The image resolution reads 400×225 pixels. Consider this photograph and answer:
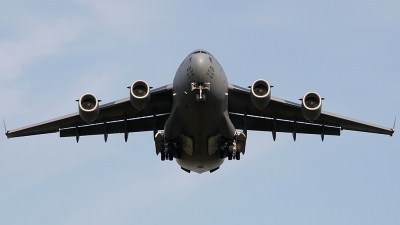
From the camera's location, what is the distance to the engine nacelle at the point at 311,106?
19.2 meters

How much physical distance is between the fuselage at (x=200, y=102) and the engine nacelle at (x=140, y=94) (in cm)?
83

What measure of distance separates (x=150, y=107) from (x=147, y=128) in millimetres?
1332

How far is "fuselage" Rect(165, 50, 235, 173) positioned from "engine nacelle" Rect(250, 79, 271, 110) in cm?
78

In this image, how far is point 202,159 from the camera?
69.8ft

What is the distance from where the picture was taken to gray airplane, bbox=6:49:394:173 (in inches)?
741

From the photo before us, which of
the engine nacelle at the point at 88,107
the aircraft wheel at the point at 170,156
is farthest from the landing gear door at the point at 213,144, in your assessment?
the engine nacelle at the point at 88,107

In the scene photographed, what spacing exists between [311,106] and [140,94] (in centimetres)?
468

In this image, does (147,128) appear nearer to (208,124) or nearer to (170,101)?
(170,101)

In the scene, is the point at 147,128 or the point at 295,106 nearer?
the point at 295,106

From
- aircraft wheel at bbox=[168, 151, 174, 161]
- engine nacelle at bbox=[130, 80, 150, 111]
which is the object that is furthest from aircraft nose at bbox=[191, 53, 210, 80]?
aircraft wheel at bbox=[168, 151, 174, 161]

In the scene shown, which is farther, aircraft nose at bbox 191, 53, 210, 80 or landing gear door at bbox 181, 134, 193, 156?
landing gear door at bbox 181, 134, 193, 156

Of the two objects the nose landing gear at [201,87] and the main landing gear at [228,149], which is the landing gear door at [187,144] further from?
the nose landing gear at [201,87]

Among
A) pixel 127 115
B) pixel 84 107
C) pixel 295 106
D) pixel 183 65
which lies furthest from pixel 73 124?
pixel 295 106

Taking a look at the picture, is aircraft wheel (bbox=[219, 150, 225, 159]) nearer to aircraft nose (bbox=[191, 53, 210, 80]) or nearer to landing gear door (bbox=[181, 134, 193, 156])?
landing gear door (bbox=[181, 134, 193, 156])
